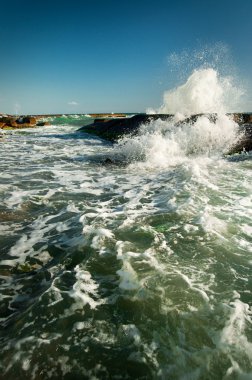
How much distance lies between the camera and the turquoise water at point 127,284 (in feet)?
7.13

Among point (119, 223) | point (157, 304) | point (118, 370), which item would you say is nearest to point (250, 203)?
point (119, 223)

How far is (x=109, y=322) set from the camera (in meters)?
2.53

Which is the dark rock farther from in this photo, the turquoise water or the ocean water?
the turquoise water

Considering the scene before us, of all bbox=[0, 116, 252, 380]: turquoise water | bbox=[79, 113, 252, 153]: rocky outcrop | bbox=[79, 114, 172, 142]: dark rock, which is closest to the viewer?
bbox=[0, 116, 252, 380]: turquoise water

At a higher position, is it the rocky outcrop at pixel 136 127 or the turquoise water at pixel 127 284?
the rocky outcrop at pixel 136 127

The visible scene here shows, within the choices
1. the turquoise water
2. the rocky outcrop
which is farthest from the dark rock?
the turquoise water

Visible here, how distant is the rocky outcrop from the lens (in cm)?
1276

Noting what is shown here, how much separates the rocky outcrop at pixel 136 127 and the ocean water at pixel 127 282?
6.49 m

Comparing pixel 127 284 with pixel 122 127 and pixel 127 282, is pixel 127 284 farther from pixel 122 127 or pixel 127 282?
pixel 122 127

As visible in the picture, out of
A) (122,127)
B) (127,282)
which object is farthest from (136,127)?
(127,282)

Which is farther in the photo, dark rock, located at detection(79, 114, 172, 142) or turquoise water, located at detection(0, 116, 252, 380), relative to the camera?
dark rock, located at detection(79, 114, 172, 142)

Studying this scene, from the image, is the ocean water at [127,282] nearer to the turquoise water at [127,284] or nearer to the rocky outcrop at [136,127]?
the turquoise water at [127,284]

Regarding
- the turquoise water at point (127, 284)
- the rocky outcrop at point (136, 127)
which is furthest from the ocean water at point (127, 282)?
the rocky outcrop at point (136, 127)

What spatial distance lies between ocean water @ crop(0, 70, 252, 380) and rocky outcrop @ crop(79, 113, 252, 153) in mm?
6491
